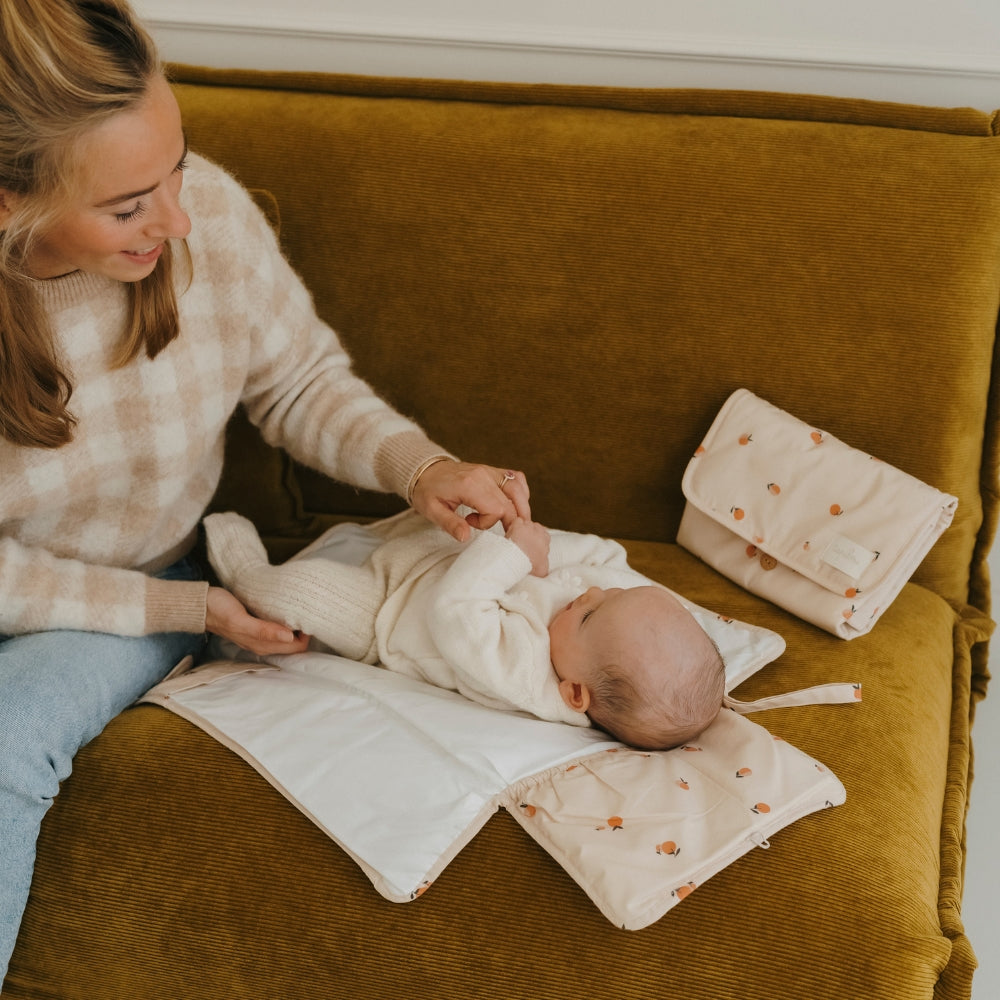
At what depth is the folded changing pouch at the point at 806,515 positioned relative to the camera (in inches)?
59.0

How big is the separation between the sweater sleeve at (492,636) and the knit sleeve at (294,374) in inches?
7.7

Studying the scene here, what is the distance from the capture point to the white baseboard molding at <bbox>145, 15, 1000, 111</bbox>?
5.59 ft

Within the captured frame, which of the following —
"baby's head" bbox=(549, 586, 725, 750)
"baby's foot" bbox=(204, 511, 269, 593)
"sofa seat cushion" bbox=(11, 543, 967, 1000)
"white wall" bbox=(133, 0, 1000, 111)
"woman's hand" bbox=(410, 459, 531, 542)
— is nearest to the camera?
"sofa seat cushion" bbox=(11, 543, 967, 1000)

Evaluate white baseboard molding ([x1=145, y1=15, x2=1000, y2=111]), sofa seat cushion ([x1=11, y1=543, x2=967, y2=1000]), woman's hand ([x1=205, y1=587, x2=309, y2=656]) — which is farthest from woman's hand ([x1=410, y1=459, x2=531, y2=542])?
white baseboard molding ([x1=145, y1=15, x2=1000, y2=111])

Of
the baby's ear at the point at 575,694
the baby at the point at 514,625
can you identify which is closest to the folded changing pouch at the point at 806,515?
the baby at the point at 514,625

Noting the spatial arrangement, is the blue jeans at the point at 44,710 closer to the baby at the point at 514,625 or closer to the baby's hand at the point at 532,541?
the baby at the point at 514,625

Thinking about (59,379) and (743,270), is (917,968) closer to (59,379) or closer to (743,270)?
(743,270)

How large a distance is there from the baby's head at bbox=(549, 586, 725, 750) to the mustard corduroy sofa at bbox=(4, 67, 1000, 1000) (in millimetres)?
133

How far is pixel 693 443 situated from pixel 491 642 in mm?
564

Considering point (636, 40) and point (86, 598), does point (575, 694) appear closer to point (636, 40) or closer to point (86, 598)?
point (86, 598)

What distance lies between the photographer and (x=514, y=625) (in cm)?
138

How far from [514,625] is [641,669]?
0.18 metres

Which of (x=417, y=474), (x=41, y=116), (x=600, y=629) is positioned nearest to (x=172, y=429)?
(x=417, y=474)

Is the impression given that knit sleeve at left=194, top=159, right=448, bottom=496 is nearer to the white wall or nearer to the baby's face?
the baby's face
